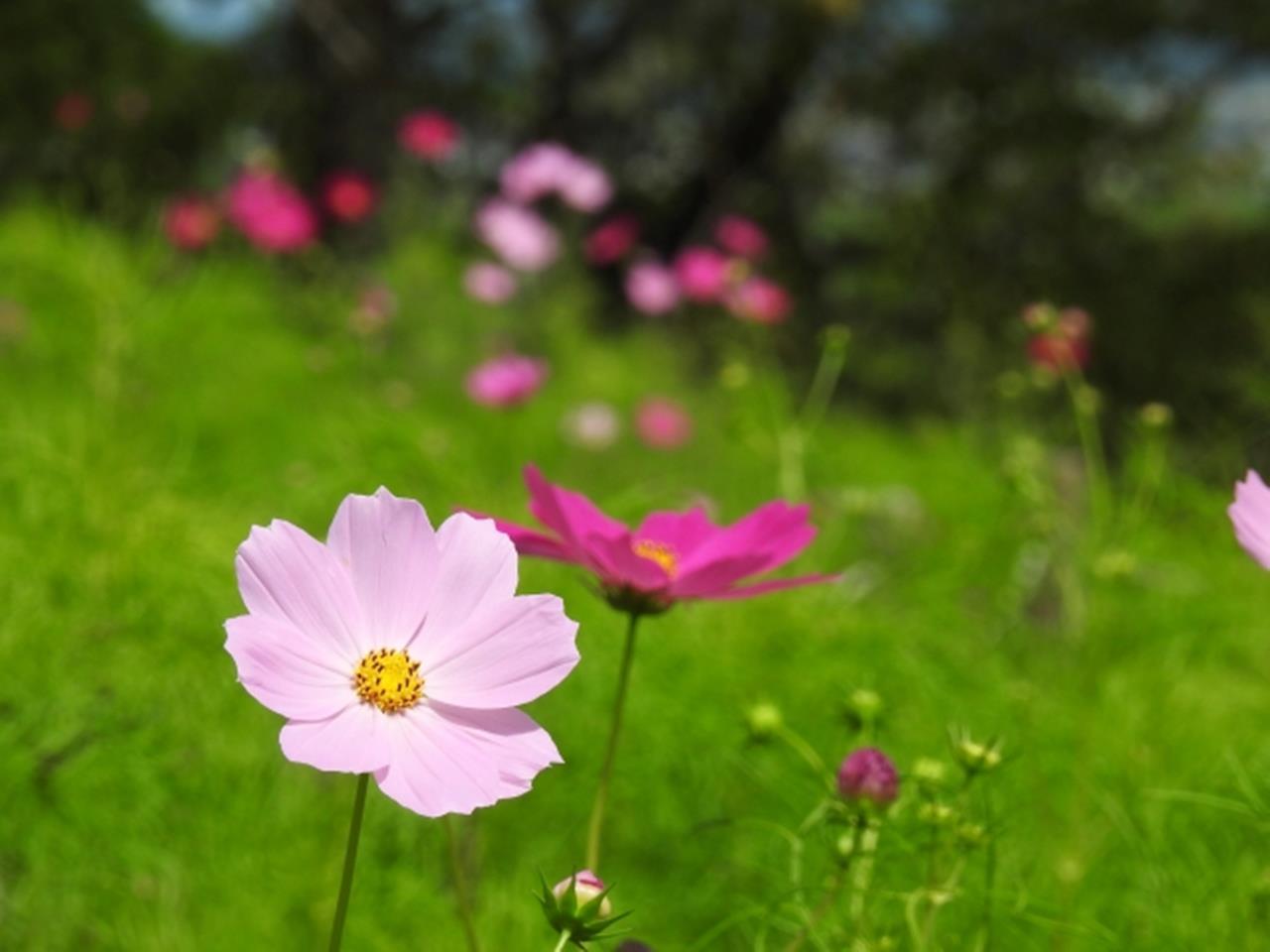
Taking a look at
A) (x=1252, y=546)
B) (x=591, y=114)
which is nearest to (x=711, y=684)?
(x=1252, y=546)

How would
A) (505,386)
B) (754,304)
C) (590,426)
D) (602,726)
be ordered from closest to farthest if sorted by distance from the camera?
(602,726), (505,386), (754,304), (590,426)

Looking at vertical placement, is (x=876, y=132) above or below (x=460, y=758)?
above

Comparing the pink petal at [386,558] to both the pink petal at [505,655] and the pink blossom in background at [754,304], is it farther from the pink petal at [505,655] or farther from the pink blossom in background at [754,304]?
the pink blossom in background at [754,304]

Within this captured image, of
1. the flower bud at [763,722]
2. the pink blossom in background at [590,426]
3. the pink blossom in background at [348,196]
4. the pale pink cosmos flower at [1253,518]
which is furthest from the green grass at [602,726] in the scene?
the pink blossom in background at [348,196]

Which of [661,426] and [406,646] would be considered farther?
[661,426]

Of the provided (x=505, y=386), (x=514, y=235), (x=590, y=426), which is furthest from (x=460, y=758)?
(x=514, y=235)

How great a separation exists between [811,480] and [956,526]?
345mm

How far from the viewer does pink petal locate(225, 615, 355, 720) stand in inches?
13.6

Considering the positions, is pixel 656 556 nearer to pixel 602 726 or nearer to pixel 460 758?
pixel 460 758

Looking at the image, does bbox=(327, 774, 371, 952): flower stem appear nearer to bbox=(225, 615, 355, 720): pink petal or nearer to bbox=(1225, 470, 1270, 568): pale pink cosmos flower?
bbox=(225, 615, 355, 720): pink petal

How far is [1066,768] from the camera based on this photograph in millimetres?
978

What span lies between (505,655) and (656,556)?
0.15m

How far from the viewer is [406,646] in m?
0.40

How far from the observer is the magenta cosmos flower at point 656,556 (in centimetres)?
46
